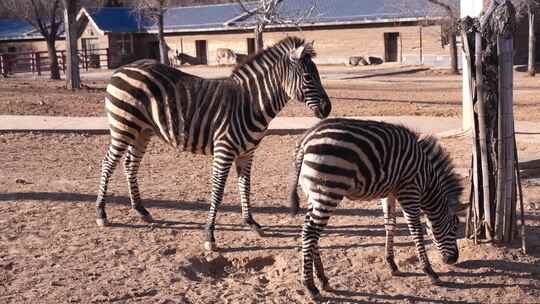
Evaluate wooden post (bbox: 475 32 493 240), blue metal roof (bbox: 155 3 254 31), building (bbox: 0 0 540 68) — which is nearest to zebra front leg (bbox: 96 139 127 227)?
wooden post (bbox: 475 32 493 240)

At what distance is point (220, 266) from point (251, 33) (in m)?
41.1

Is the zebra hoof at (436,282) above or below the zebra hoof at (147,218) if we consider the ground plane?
Answer: below

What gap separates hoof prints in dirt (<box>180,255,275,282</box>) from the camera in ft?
20.8

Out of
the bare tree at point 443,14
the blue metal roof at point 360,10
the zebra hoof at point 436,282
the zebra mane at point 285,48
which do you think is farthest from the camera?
the blue metal roof at point 360,10

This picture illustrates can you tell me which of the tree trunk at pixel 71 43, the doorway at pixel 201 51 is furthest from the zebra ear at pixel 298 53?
the doorway at pixel 201 51

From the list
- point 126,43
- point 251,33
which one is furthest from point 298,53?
point 126,43

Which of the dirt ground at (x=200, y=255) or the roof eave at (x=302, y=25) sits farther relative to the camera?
the roof eave at (x=302, y=25)

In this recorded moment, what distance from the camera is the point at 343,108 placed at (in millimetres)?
18547

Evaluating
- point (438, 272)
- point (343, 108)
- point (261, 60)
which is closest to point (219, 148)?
point (261, 60)

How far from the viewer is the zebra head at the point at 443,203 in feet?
19.8

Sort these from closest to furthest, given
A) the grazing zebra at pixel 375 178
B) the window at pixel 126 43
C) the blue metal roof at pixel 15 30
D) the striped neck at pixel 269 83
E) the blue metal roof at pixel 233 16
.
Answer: the grazing zebra at pixel 375 178
the striped neck at pixel 269 83
the blue metal roof at pixel 233 16
the window at pixel 126 43
the blue metal roof at pixel 15 30

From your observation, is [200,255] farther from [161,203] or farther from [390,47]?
[390,47]

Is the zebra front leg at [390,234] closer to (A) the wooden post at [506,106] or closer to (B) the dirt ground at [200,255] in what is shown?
(B) the dirt ground at [200,255]

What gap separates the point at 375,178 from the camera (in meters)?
5.59
